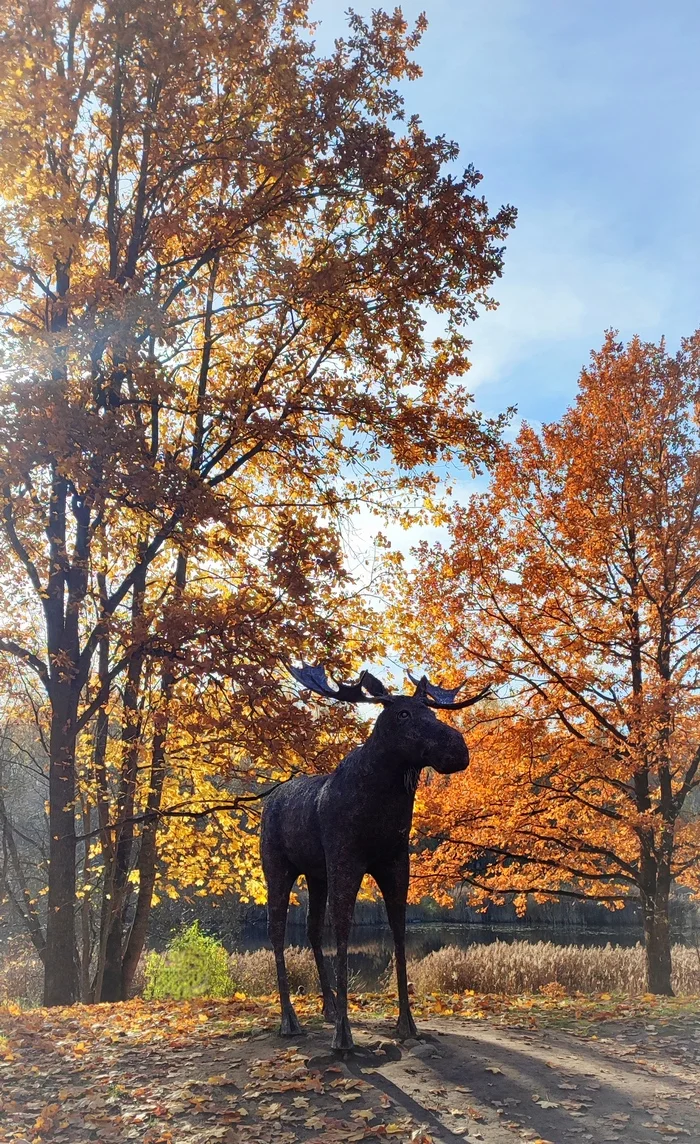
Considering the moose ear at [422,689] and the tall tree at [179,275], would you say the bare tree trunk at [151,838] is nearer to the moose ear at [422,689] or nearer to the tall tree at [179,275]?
the tall tree at [179,275]

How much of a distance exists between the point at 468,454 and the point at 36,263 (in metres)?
6.22

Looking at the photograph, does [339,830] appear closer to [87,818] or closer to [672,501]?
[672,501]

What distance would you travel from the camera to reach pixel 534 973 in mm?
13391

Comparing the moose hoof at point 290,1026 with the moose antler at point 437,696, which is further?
the moose hoof at point 290,1026

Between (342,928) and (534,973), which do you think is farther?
(534,973)

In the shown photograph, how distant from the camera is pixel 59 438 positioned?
6801 millimetres

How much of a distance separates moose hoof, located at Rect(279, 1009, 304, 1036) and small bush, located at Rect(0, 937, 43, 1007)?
46.0 ft

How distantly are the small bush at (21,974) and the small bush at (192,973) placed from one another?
17.4ft

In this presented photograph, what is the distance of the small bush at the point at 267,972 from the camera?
14406 millimetres

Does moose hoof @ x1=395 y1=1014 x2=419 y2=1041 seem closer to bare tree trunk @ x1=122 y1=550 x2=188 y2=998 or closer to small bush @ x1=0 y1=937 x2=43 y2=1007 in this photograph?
bare tree trunk @ x1=122 y1=550 x2=188 y2=998

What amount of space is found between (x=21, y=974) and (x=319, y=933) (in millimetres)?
16719

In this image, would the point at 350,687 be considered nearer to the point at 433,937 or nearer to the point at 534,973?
the point at 534,973

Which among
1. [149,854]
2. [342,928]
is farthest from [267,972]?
[342,928]

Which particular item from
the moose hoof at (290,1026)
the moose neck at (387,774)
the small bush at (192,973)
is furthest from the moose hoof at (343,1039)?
the small bush at (192,973)
